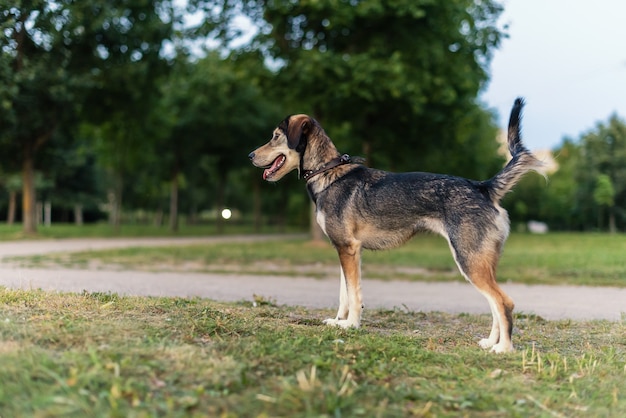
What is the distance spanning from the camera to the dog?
17.5ft

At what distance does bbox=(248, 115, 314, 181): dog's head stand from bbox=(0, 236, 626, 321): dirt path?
2.45 meters

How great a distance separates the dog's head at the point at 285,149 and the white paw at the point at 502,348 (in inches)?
113

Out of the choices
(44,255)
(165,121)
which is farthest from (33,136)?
(44,255)

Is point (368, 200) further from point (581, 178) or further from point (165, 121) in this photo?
point (581, 178)

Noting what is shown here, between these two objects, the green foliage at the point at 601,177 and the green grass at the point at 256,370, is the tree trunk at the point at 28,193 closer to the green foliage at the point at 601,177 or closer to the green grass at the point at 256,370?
the green grass at the point at 256,370

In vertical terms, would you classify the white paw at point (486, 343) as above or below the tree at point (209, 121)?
below

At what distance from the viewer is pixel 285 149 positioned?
6.41 m

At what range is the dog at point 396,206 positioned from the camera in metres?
5.33

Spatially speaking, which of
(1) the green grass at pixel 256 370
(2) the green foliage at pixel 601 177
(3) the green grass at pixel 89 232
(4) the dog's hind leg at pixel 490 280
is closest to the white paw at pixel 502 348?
(4) the dog's hind leg at pixel 490 280

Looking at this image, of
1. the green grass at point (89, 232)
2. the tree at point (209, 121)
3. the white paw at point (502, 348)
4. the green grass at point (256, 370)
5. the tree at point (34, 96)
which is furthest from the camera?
the tree at point (209, 121)

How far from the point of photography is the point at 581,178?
55.6 metres

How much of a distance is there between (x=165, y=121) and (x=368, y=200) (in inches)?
1118

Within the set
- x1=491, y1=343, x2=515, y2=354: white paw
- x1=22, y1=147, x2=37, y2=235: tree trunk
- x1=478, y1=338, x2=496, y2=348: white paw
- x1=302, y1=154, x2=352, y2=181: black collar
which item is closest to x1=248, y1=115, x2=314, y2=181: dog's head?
x1=302, y1=154, x2=352, y2=181: black collar

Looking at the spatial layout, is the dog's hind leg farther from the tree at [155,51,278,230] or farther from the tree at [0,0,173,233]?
the tree at [155,51,278,230]
